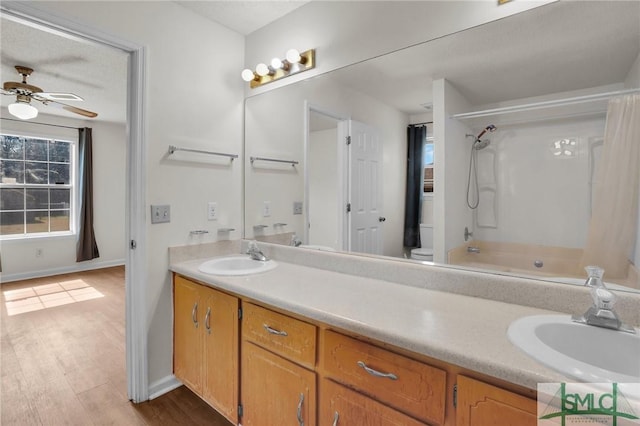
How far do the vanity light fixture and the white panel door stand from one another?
535mm

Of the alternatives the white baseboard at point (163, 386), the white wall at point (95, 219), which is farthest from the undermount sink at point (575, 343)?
the white wall at point (95, 219)

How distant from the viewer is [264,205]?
7.46 feet

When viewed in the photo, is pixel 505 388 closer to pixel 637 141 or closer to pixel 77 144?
pixel 637 141

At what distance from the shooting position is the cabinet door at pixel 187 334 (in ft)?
5.77

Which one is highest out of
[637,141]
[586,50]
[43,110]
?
[43,110]

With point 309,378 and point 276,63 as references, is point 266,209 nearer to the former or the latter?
point 276,63

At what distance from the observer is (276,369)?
129 centimetres

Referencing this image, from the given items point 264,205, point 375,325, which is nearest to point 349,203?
point 264,205

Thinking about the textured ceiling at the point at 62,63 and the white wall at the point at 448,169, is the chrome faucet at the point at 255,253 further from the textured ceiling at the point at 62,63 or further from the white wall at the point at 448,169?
the textured ceiling at the point at 62,63

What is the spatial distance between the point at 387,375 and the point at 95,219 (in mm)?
5807

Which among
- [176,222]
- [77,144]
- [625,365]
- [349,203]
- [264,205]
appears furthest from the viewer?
[77,144]

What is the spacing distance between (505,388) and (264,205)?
180 cm

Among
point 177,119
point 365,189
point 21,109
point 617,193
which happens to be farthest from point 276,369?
point 21,109

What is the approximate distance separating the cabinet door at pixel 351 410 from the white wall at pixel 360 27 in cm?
152
